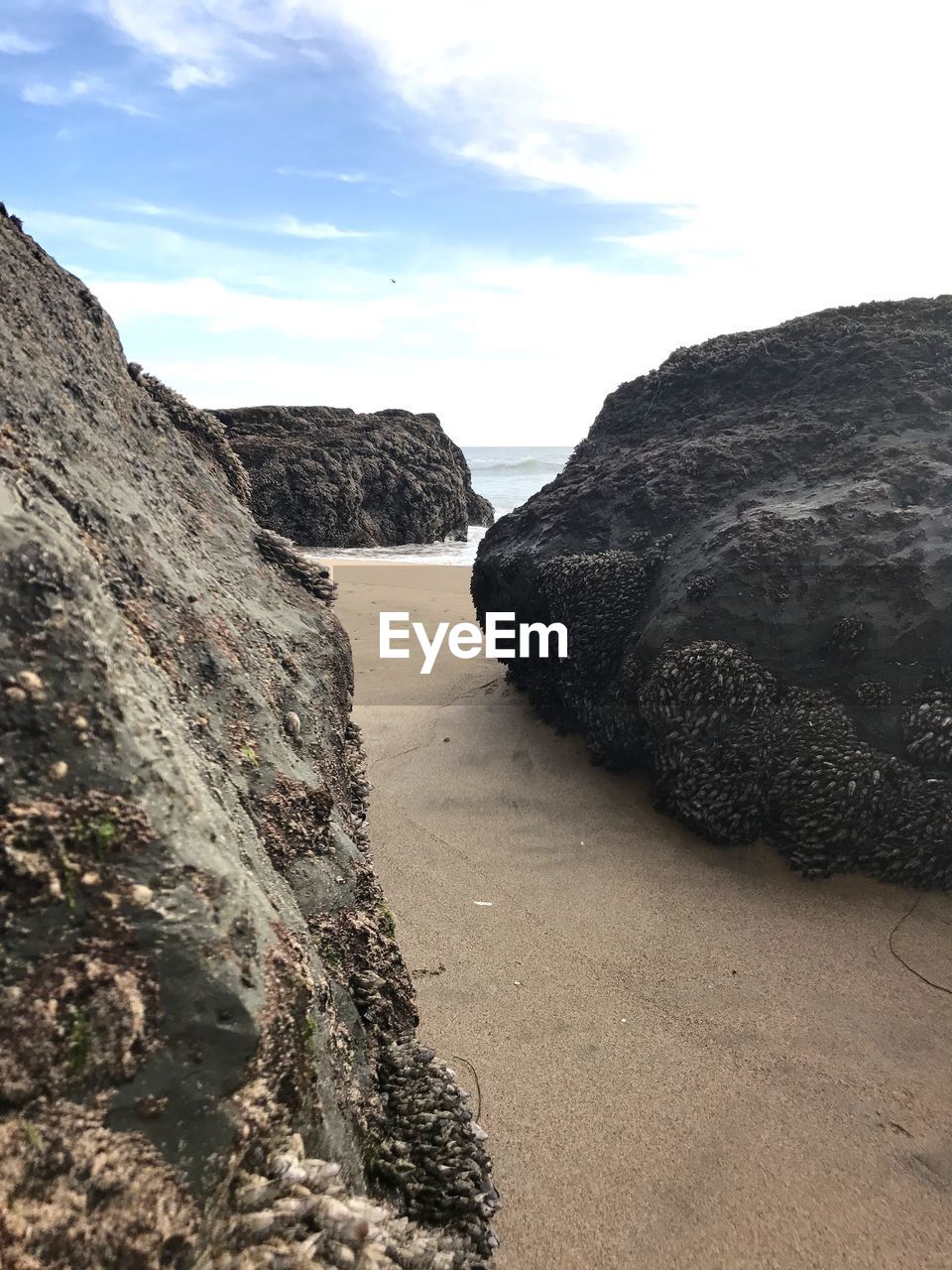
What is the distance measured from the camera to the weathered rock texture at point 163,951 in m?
1.05

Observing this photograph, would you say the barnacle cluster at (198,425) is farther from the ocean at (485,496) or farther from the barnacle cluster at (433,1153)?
the ocean at (485,496)

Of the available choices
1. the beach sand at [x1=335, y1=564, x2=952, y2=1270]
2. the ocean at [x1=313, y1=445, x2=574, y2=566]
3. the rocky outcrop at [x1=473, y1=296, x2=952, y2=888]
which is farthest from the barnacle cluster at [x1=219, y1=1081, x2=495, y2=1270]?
the ocean at [x1=313, y1=445, x2=574, y2=566]

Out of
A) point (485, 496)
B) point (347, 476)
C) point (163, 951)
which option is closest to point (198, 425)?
point (163, 951)

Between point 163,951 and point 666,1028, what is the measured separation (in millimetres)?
2326

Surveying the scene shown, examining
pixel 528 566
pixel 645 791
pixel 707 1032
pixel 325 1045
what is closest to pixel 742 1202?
pixel 707 1032

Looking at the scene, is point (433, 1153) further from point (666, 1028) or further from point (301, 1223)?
point (666, 1028)

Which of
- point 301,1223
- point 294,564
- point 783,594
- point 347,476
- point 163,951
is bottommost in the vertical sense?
point 301,1223

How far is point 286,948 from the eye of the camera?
4.63 ft

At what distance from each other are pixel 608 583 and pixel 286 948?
3.83m

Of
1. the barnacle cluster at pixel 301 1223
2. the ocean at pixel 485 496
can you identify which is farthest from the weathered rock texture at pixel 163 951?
the ocean at pixel 485 496

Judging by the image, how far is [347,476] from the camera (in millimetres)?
17047

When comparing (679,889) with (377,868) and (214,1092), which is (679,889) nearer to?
(377,868)

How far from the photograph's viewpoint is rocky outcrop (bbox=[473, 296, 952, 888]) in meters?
3.83

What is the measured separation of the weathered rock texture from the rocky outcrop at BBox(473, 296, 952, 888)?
2.50m
